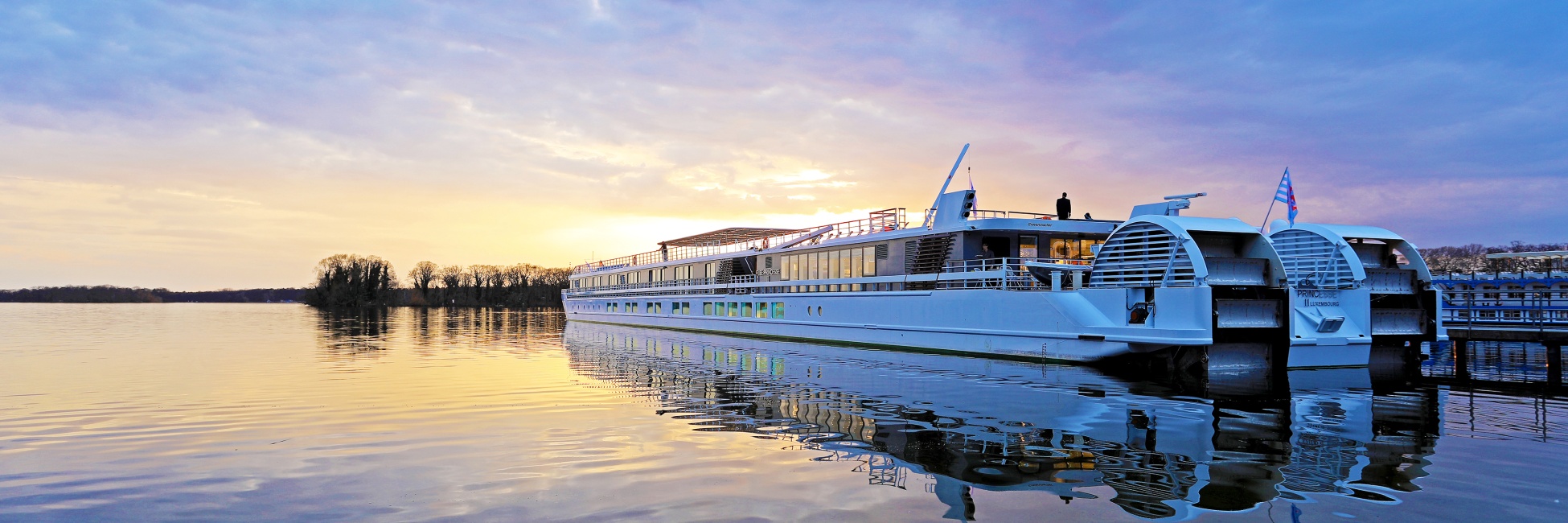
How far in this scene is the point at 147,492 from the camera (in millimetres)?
9977

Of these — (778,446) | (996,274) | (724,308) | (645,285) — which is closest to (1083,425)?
(778,446)

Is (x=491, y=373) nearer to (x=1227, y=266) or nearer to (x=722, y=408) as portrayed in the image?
(x=722, y=408)

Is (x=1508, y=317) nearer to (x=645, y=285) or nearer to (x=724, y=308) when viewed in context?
(x=724, y=308)

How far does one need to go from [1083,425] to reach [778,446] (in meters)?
5.57

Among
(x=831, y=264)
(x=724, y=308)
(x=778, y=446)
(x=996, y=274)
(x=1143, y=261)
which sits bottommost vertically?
(x=778, y=446)

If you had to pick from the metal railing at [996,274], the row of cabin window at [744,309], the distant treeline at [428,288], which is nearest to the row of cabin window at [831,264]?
the row of cabin window at [744,309]

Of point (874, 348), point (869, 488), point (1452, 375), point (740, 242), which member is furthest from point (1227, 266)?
point (740, 242)

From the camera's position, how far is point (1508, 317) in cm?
4431

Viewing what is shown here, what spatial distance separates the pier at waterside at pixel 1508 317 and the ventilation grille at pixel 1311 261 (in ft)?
12.8

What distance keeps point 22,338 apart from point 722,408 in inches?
1848

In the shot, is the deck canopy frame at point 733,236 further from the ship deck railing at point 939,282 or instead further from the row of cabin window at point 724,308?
the row of cabin window at point 724,308

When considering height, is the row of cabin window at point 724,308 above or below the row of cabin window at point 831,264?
below

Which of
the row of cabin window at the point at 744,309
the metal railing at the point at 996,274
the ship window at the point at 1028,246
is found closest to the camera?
the metal railing at the point at 996,274

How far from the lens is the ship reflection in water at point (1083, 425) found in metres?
10.4
